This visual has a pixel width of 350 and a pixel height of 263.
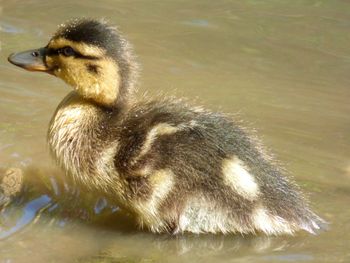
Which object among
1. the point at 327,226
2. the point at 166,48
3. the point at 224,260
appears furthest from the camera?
the point at 166,48

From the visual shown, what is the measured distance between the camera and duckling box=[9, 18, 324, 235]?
2.97 metres

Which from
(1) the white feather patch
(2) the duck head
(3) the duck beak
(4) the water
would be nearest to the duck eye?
(2) the duck head

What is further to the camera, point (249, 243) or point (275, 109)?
point (275, 109)

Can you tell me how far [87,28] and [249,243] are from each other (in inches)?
37.3

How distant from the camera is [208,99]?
429 centimetres

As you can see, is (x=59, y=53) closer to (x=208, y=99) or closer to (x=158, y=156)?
(x=158, y=156)

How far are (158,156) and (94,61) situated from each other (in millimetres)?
438

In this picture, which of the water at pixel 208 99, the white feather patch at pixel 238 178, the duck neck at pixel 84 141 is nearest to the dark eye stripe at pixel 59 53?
the duck neck at pixel 84 141

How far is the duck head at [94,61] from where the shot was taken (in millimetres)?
3137

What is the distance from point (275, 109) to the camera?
13.8 ft

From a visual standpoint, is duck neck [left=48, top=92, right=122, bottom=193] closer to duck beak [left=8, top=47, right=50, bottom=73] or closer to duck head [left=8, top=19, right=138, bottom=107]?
duck head [left=8, top=19, right=138, bottom=107]

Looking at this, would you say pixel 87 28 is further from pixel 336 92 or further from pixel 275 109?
pixel 336 92

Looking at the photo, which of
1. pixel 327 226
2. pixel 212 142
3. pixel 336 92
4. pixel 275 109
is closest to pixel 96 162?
pixel 212 142

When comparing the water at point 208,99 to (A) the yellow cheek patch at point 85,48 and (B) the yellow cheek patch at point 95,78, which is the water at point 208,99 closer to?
(B) the yellow cheek patch at point 95,78
